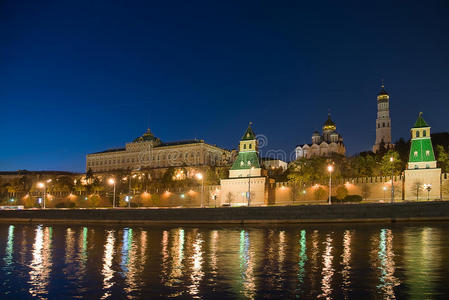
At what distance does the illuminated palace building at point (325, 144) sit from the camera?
120 m

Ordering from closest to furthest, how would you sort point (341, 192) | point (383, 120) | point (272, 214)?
point (272, 214) → point (341, 192) → point (383, 120)

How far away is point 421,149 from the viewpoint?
53.5 m

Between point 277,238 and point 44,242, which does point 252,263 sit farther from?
point 44,242

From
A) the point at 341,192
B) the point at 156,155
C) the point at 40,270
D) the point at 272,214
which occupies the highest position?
the point at 156,155

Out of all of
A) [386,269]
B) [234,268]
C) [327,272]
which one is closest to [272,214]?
[234,268]

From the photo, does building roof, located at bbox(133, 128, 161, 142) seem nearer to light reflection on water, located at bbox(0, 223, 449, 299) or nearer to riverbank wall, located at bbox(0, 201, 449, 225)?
riverbank wall, located at bbox(0, 201, 449, 225)

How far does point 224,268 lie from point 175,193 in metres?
55.6

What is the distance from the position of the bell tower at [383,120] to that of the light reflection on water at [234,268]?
94.6 metres

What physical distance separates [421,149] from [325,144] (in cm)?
6730

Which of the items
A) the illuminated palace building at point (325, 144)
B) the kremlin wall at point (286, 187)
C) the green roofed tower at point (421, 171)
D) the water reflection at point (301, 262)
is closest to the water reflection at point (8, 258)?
the water reflection at point (301, 262)

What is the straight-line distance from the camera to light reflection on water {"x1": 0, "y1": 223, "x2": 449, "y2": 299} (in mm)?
14000

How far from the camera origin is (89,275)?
16.9 m

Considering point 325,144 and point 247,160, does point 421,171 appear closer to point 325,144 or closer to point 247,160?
point 247,160

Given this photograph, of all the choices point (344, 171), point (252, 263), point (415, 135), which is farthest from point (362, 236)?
point (344, 171)
